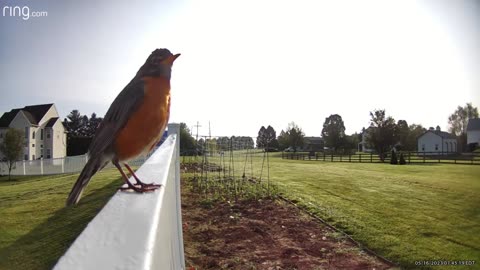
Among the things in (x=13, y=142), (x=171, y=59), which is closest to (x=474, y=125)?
(x=13, y=142)

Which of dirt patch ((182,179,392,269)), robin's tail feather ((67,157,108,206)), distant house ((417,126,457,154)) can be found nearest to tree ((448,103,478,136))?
distant house ((417,126,457,154))

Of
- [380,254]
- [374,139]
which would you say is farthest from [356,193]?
[374,139]

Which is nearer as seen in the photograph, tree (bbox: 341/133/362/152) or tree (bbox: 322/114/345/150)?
tree (bbox: 322/114/345/150)

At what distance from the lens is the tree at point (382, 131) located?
3394 centimetres

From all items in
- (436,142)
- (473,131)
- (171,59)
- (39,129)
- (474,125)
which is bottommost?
(436,142)

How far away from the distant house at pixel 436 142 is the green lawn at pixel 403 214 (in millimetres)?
34074

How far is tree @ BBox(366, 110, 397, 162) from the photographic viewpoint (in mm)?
33938

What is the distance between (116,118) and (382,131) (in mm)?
36280

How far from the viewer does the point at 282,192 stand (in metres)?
10.1

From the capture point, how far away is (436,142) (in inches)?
1781

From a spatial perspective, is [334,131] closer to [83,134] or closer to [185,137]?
[83,134]

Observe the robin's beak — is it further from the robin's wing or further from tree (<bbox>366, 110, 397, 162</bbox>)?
tree (<bbox>366, 110, 397, 162</bbox>)

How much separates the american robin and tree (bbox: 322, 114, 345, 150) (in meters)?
52.7

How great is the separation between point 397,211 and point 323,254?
3.87 m
